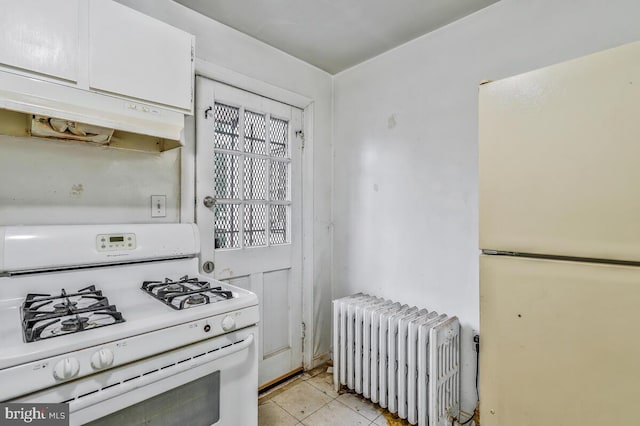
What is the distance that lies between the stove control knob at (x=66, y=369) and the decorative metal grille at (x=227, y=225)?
1.08m

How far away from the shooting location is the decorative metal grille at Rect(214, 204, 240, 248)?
1.93m

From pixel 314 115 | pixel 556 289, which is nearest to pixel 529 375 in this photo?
pixel 556 289

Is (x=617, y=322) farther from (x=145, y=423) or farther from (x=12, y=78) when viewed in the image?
(x=12, y=78)

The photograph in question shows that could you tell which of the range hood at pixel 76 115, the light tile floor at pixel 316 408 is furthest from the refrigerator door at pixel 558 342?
the range hood at pixel 76 115

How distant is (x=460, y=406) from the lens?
1.83m

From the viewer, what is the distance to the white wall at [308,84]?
71.6 inches

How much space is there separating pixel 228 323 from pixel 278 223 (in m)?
1.13

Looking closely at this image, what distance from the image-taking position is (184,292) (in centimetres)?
132

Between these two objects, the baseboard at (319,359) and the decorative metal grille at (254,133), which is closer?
the decorative metal grille at (254,133)

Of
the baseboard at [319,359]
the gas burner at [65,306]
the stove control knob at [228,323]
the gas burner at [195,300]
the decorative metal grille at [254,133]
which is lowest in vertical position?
the baseboard at [319,359]

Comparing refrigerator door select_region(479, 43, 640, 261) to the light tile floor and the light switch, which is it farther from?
the light switch

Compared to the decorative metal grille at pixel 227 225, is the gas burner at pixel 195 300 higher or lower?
lower

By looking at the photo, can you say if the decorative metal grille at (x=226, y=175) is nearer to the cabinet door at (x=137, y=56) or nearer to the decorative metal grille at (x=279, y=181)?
the decorative metal grille at (x=279, y=181)

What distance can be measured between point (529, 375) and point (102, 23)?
1960 mm
